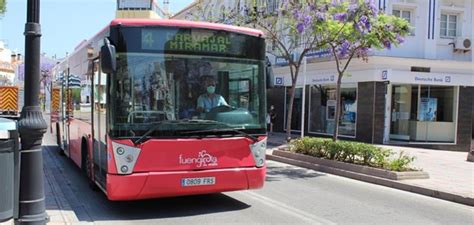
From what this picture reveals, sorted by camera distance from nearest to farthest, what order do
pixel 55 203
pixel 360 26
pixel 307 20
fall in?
pixel 55 203, pixel 360 26, pixel 307 20

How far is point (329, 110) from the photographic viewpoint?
2686cm

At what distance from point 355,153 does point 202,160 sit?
6379 mm

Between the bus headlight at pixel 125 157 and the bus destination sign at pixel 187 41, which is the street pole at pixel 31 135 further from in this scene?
the bus destination sign at pixel 187 41

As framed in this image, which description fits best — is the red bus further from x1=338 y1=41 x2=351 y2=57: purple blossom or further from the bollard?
x1=338 y1=41 x2=351 y2=57: purple blossom

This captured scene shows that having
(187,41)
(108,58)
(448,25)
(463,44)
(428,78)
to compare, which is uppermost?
(448,25)

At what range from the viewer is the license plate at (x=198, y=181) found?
25.7 feet

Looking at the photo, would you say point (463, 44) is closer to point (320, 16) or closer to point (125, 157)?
point (320, 16)

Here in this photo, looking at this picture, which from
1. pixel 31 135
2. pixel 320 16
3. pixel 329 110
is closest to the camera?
pixel 31 135

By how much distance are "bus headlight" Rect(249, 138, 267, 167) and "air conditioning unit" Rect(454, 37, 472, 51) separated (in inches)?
795

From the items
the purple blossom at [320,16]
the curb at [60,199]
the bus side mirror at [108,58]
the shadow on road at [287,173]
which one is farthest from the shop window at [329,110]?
the bus side mirror at [108,58]

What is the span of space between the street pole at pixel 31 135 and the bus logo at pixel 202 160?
204 centimetres

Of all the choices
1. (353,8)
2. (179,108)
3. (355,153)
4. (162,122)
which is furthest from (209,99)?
(353,8)

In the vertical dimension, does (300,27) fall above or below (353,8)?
below

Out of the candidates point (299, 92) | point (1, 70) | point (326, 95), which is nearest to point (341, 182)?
point (326, 95)
